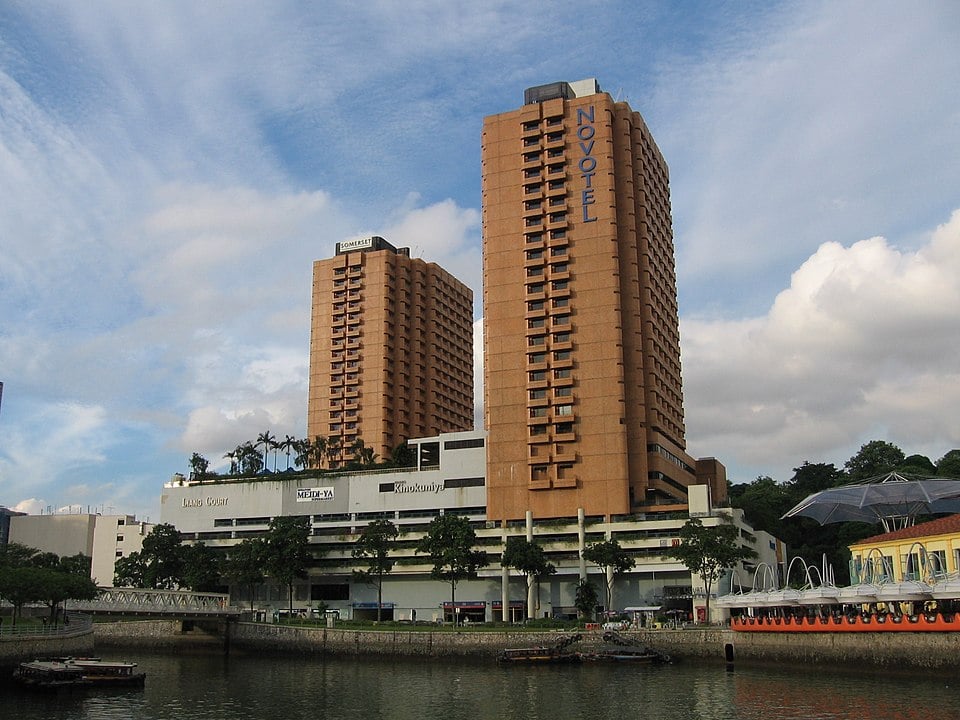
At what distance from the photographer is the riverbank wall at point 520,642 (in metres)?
89.2

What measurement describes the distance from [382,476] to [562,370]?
4421 centimetres

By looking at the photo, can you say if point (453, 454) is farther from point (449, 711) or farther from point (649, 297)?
point (449, 711)

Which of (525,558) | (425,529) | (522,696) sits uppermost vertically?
(425,529)

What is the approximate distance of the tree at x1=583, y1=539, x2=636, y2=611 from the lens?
142m

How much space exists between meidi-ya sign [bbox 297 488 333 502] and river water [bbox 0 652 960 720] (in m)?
77.0

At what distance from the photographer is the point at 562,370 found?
165m

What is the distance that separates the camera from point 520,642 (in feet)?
405

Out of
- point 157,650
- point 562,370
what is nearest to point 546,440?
point 562,370

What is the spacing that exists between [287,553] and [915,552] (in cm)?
9857

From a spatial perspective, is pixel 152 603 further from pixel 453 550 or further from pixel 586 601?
pixel 586 601

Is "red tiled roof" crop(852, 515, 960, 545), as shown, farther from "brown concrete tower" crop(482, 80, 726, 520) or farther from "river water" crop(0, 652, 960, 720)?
"brown concrete tower" crop(482, 80, 726, 520)

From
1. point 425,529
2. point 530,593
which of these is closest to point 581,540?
point 530,593

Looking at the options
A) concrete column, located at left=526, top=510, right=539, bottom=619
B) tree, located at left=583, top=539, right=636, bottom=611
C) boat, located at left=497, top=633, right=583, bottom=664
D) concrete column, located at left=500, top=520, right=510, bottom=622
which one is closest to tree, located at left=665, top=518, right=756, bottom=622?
tree, located at left=583, top=539, right=636, bottom=611

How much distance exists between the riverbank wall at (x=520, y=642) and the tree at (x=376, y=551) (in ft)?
63.0
